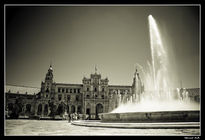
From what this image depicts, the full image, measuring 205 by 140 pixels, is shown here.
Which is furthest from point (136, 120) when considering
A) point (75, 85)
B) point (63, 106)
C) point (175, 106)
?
point (75, 85)

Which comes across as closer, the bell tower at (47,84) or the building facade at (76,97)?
the building facade at (76,97)

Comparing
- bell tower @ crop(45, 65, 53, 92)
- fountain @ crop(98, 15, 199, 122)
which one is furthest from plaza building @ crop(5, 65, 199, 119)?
fountain @ crop(98, 15, 199, 122)

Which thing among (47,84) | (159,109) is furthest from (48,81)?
(159,109)

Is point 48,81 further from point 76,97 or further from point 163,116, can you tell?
point 163,116

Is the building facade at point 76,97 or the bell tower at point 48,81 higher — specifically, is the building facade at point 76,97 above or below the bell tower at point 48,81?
below

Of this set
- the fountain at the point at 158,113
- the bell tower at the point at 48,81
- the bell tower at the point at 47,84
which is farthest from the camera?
the bell tower at the point at 48,81

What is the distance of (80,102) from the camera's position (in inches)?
2410

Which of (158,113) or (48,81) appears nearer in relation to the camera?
(158,113)

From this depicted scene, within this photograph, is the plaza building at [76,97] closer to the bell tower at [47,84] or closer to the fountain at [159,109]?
the bell tower at [47,84]

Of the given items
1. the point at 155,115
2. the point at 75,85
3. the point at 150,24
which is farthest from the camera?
the point at 75,85

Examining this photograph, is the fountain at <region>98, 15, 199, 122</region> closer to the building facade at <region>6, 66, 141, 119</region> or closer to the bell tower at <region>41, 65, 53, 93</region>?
the building facade at <region>6, 66, 141, 119</region>

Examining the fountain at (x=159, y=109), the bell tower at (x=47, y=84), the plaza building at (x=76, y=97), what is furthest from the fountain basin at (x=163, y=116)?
the bell tower at (x=47, y=84)
